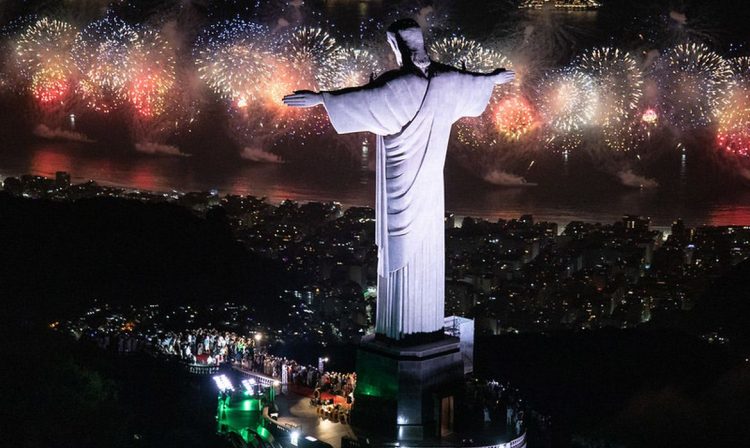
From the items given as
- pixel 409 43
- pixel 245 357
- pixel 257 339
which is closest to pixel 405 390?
pixel 409 43

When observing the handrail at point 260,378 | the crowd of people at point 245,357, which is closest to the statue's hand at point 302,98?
the crowd of people at point 245,357

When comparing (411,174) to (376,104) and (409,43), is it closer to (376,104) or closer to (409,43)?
(376,104)

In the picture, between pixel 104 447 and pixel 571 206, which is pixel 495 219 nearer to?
pixel 571 206

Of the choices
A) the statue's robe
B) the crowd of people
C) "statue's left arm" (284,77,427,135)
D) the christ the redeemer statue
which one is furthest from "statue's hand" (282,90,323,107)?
the crowd of people

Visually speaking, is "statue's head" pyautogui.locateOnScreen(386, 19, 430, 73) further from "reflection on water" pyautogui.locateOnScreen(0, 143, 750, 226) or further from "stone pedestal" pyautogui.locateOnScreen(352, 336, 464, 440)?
"reflection on water" pyautogui.locateOnScreen(0, 143, 750, 226)

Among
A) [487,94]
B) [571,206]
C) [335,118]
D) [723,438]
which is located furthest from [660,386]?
[571,206]

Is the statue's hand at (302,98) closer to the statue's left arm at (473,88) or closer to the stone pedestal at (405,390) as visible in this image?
the statue's left arm at (473,88)
